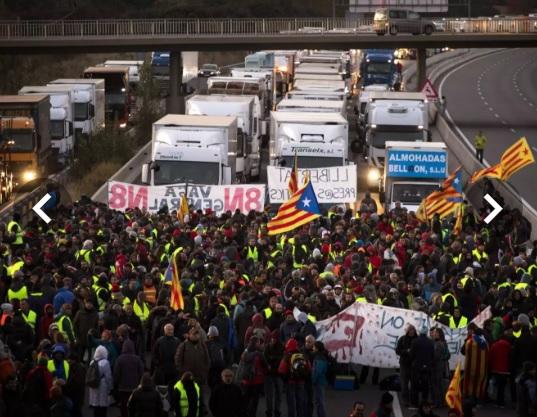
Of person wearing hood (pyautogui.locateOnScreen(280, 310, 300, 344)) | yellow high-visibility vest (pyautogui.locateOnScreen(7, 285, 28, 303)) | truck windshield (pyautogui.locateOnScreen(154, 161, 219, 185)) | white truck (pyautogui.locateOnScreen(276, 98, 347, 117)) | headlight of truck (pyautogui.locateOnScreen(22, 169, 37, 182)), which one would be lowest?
headlight of truck (pyautogui.locateOnScreen(22, 169, 37, 182))

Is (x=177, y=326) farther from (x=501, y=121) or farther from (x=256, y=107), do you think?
(x=501, y=121)

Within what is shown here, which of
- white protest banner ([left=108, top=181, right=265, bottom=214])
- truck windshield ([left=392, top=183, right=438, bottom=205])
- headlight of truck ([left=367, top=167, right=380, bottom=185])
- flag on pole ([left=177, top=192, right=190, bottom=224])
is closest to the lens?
Result: flag on pole ([left=177, top=192, right=190, bottom=224])

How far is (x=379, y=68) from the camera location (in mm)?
82375

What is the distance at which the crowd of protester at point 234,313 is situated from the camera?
20.1 meters

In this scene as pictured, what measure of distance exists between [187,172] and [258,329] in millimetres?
19115

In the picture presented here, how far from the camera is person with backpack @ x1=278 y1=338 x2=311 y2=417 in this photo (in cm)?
2083

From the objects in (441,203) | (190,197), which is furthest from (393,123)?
(441,203)

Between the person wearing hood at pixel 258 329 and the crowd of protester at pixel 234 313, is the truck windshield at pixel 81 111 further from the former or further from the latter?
the person wearing hood at pixel 258 329

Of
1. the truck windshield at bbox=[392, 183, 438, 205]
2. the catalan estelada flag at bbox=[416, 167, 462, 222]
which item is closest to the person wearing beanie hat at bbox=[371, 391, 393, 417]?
the catalan estelada flag at bbox=[416, 167, 462, 222]

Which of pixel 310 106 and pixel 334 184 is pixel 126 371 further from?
pixel 310 106

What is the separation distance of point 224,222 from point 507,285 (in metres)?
8.40

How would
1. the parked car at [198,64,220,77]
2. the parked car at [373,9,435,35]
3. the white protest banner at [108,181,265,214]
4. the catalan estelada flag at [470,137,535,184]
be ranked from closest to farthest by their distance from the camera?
the catalan estelada flag at [470,137,535,184]
the white protest banner at [108,181,265,214]
the parked car at [373,9,435,35]
the parked car at [198,64,220,77]

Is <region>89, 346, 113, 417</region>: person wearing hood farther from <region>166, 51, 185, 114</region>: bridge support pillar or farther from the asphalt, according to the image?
<region>166, 51, 185, 114</region>: bridge support pillar

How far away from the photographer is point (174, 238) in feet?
97.7
